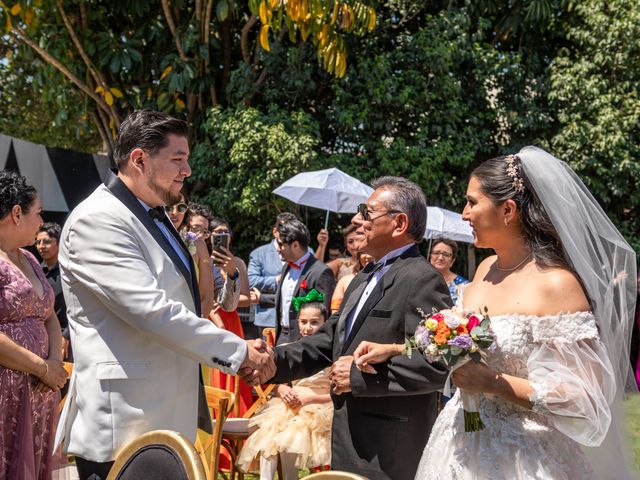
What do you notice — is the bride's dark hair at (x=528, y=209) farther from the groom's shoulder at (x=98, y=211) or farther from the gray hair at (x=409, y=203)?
the groom's shoulder at (x=98, y=211)

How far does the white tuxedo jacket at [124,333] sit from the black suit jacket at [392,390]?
24.8 inches

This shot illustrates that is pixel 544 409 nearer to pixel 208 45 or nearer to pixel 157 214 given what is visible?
pixel 157 214

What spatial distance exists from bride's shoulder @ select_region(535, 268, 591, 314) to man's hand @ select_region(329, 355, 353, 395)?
2.89 ft

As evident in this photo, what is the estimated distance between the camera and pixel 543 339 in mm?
2918

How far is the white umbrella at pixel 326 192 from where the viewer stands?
33.0 feet

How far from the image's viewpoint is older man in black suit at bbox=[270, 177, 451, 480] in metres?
3.39

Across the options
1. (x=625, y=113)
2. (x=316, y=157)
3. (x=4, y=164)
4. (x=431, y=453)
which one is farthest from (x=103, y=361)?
(x=625, y=113)

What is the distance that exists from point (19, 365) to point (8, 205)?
0.92 meters

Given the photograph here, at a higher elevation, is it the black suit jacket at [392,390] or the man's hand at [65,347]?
the black suit jacket at [392,390]

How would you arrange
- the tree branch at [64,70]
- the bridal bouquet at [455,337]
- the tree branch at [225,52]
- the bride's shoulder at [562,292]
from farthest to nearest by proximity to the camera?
the tree branch at [225,52] < the tree branch at [64,70] < the bride's shoulder at [562,292] < the bridal bouquet at [455,337]

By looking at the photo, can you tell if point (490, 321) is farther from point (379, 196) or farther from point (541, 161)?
point (379, 196)

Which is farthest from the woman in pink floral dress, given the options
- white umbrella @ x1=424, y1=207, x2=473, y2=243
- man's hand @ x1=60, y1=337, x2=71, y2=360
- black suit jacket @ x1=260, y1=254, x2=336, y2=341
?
white umbrella @ x1=424, y1=207, x2=473, y2=243

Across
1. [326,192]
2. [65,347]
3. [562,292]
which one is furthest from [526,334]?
[326,192]

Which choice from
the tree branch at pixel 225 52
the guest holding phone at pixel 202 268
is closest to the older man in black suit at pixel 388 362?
the guest holding phone at pixel 202 268
